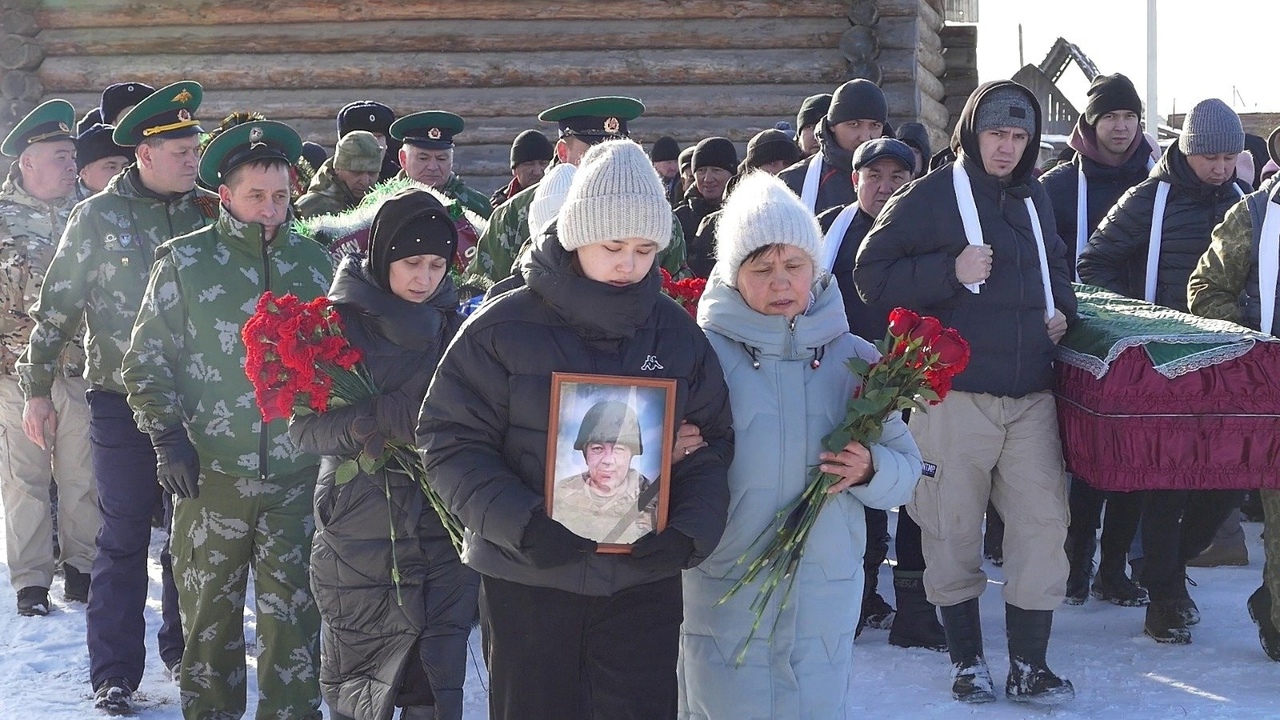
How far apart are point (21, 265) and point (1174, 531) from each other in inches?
232

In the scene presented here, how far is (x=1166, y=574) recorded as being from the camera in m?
6.33

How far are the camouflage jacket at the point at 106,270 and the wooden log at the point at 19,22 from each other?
8181mm

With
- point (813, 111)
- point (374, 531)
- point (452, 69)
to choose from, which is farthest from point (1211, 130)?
point (452, 69)

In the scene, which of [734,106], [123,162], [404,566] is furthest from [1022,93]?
[734,106]

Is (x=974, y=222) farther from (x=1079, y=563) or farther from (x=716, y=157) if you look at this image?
(x=716, y=157)

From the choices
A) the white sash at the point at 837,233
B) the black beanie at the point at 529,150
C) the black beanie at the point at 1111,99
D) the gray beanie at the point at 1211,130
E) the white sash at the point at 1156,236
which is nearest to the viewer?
the white sash at the point at 837,233

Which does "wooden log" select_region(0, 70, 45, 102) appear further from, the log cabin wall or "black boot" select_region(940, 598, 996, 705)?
"black boot" select_region(940, 598, 996, 705)

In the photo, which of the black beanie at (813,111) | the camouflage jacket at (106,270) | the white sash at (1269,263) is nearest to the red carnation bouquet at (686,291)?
the camouflage jacket at (106,270)

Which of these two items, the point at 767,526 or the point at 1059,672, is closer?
the point at 767,526

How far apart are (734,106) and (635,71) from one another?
0.92m

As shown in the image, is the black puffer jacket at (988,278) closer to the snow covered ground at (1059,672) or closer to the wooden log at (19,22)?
the snow covered ground at (1059,672)

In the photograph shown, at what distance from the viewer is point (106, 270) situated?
6.00 metres

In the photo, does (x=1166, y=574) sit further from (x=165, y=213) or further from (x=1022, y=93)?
(x=165, y=213)

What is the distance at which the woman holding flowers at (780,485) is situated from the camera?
3787 mm
